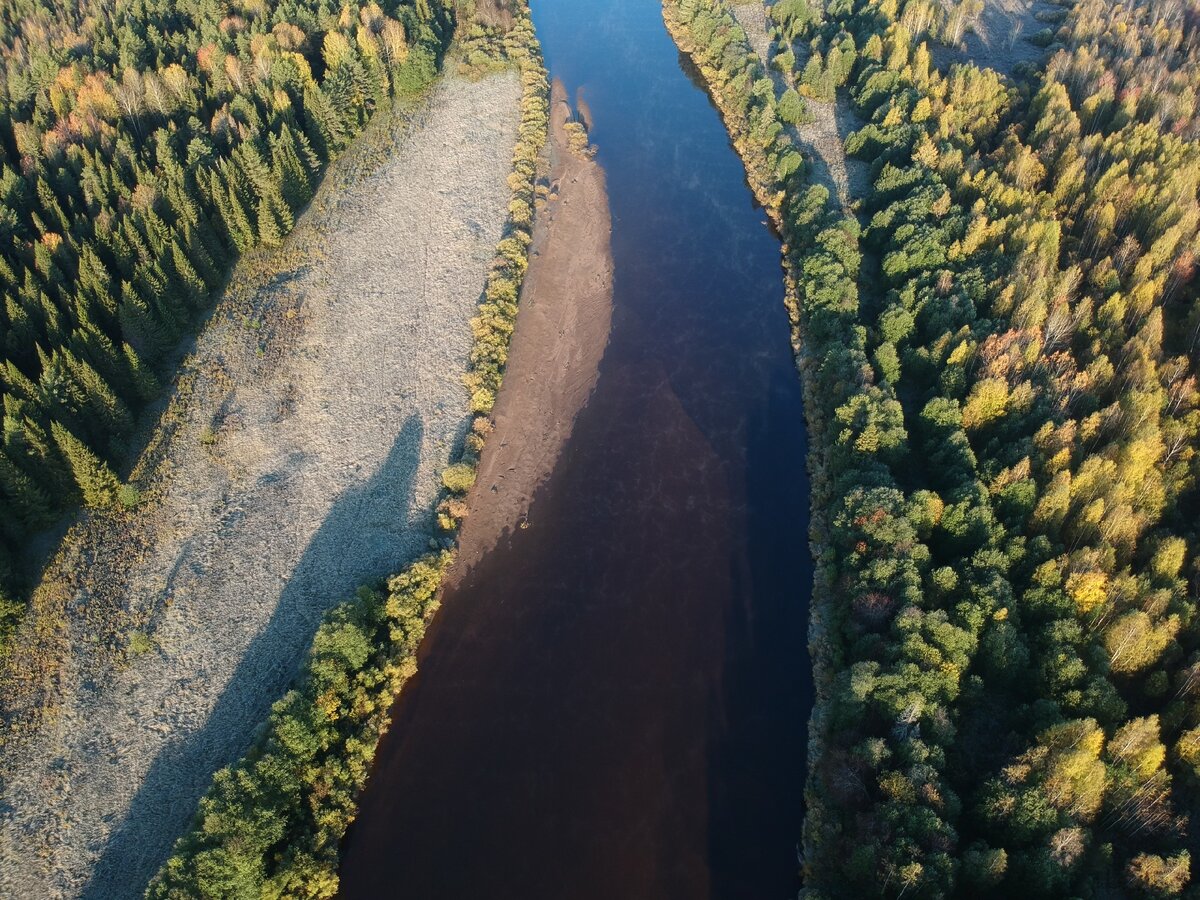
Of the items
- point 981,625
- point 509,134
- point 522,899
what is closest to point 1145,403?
point 981,625

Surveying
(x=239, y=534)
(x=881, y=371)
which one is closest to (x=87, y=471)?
(x=239, y=534)

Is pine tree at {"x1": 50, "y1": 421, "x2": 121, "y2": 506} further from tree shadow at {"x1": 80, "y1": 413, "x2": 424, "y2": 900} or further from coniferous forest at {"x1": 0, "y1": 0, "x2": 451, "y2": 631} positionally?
tree shadow at {"x1": 80, "y1": 413, "x2": 424, "y2": 900}

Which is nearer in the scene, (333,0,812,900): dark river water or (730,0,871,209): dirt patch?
(333,0,812,900): dark river water

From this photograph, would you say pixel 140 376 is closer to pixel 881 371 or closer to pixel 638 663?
pixel 638 663

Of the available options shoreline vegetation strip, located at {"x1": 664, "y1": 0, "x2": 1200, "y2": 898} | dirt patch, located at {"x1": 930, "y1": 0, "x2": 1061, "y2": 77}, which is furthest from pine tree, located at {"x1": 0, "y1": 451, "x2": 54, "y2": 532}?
dirt patch, located at {"x1": 930, "y1": 0, "x2": 1061, "y2": 77}

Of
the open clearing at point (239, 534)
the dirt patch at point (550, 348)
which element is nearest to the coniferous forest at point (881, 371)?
the dirt patch at point (550, 348)

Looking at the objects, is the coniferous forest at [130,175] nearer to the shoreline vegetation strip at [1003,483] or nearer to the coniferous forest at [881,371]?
the coniferous forest at [881,371]
